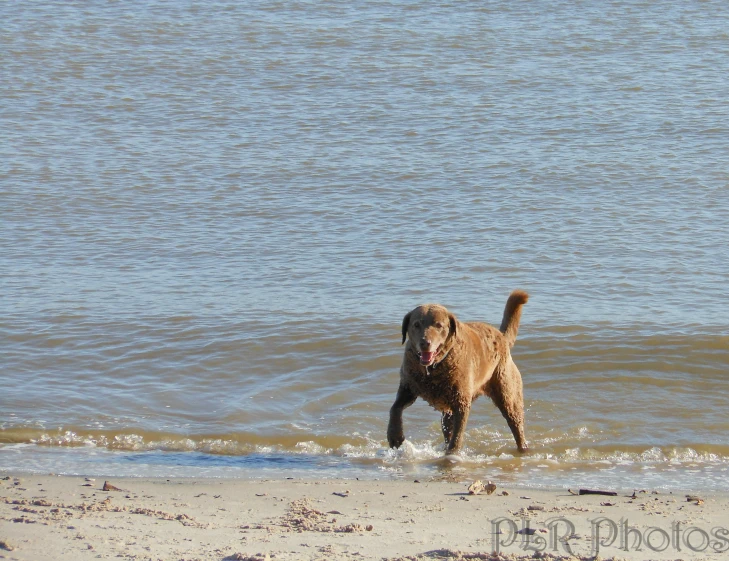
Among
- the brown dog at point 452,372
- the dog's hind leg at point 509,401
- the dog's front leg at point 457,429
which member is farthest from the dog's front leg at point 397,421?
the dog's hind leg at point 509,401

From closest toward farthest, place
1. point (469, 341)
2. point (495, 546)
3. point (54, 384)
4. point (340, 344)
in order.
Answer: point (495, 546)
point (469, 341)
point (54, 384)
point (340, 344)

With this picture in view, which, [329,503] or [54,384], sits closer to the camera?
[329,503]

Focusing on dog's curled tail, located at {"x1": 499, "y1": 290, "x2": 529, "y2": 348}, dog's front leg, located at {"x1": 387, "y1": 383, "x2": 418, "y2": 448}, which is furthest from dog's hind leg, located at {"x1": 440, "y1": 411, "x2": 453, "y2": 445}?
dog's curled tail, located at {"x1": 499, "y1": 290, "x2": 529, "y2": 348}

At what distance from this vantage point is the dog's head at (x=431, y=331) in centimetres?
734

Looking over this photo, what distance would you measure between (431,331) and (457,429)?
0.82 m

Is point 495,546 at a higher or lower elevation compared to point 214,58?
lower

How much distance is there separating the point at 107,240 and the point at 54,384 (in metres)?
4.35

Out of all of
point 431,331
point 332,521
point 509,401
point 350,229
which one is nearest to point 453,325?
point 431,331

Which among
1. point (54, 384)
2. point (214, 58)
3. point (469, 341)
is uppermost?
point (214, 58)

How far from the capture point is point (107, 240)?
13422 millimetres

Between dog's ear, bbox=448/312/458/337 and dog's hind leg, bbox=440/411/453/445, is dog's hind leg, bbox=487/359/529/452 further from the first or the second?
dog's ear, bbox=448/312/458/337

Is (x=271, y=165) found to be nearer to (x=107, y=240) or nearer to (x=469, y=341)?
(x=107, y=240)

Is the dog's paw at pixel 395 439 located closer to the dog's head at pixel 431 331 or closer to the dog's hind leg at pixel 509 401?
the dog's head at pixel 431 331

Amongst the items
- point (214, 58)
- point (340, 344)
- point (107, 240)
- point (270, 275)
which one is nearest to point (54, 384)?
point (340, 344)
